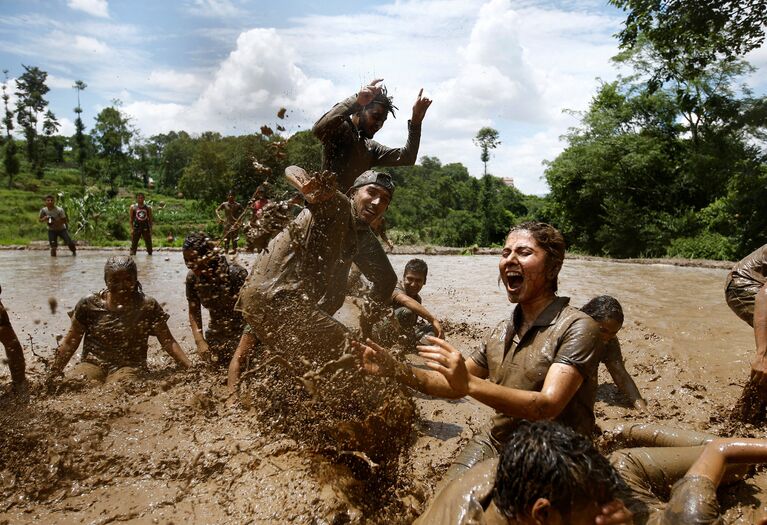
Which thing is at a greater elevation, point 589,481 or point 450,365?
point 450,365

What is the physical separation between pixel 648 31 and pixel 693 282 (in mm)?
5011

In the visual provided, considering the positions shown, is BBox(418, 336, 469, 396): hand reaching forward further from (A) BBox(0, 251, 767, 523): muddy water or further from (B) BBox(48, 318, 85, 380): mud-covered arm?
(B) BBox(48, 318, 85, 380): mud-covered arm

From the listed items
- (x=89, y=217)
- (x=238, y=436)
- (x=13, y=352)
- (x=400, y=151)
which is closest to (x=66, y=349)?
(x=13, y=352)

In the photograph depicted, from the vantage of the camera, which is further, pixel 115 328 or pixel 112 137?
pixel 112 137

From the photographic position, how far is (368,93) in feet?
15.1

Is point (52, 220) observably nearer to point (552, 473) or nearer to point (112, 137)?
point (552, 473)

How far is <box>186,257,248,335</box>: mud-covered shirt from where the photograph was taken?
5.63m

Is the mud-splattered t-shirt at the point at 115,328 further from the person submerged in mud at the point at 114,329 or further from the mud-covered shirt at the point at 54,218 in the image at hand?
the mud-covered shirt at the point at 54,218

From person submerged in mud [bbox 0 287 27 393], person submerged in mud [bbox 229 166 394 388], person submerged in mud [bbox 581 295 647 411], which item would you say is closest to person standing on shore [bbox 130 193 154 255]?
person submerged in mud [bbox 0 287 27 393]

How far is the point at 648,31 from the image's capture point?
11430 mm

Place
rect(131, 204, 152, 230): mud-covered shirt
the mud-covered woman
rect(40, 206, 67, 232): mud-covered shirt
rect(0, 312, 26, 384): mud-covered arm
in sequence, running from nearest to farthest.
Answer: the mud-covered woman, rect(0, 312, 26, 384): mud-covered arm, rect(131, 204, 152, 230): mud-covered shirt, rect(40, 206, 67, 232): mud-covered shirt

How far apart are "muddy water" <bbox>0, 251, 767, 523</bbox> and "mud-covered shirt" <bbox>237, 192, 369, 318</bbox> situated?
0.98 m

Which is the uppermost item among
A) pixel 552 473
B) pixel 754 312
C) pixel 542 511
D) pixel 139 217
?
pixel 139 217

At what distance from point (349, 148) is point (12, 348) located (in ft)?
10.6
